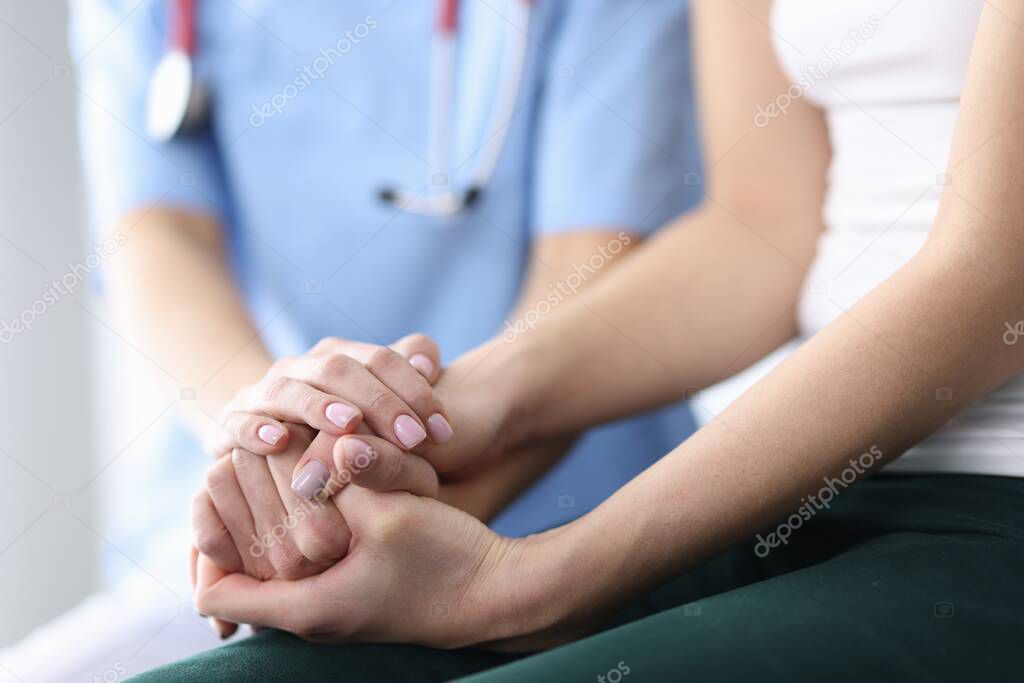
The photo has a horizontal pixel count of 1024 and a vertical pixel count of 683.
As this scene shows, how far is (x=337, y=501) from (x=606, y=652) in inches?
8.4

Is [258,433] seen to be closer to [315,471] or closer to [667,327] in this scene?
[315,471]

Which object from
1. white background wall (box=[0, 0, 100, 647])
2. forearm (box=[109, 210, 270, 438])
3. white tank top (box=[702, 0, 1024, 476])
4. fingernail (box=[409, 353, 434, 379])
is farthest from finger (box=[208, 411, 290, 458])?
white background wall (box=[0, 0, 100, 647])

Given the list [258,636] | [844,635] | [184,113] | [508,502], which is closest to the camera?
[844,635]

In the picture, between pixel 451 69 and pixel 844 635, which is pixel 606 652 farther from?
pixel 451 69

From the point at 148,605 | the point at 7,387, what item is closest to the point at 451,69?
the point at 148,605

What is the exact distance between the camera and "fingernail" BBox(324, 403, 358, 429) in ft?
1.96

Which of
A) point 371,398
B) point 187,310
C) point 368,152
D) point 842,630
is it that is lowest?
point 842,630

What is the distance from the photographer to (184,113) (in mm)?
1008
